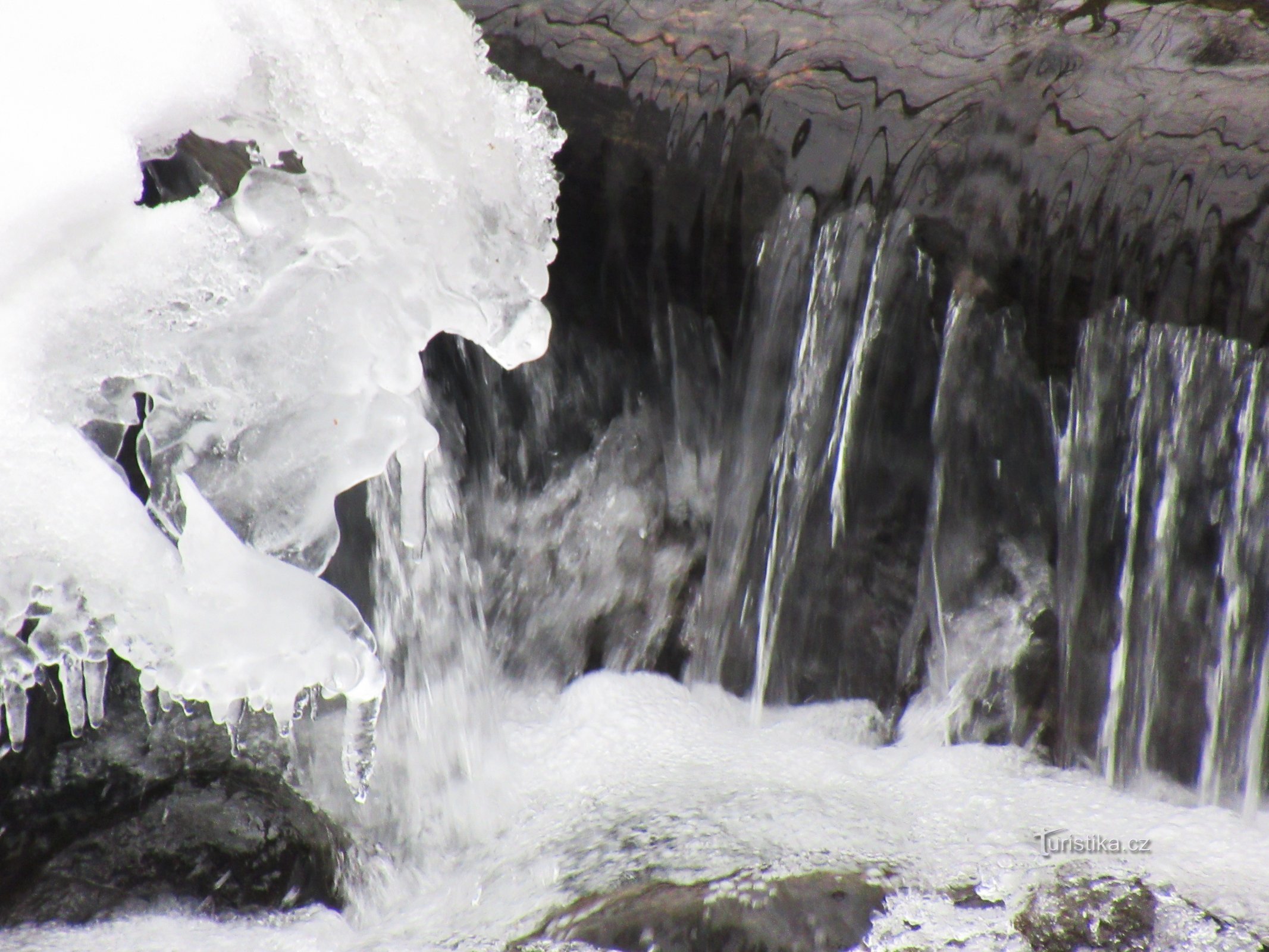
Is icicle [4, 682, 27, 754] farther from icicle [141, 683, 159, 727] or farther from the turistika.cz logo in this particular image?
the turistika.cz logo

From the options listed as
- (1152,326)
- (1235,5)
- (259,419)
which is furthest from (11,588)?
(1235,5)

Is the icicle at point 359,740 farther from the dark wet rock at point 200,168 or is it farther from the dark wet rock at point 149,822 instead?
the dark wet rock at point 200,168

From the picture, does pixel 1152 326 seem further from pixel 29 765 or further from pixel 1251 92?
pixel 29 765

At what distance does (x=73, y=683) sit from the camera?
1845 millimetres

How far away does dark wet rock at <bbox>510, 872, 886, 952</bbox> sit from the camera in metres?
1.83

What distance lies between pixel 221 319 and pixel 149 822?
1199 millimetres

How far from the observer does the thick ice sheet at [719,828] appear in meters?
2.00

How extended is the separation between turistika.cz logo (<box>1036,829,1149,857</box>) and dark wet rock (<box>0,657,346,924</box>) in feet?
4.82

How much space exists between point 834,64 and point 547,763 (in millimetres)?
1711

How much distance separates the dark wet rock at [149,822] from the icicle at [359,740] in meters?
0.44

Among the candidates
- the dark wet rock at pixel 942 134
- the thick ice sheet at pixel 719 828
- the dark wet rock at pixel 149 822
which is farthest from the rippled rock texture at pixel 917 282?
the dark wet rock at pixel 149 822

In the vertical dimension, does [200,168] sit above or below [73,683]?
above

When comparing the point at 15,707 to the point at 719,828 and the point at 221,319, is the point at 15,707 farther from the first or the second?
the point at 719,828

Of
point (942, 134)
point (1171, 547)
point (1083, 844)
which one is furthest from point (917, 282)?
point (1083, 844)
